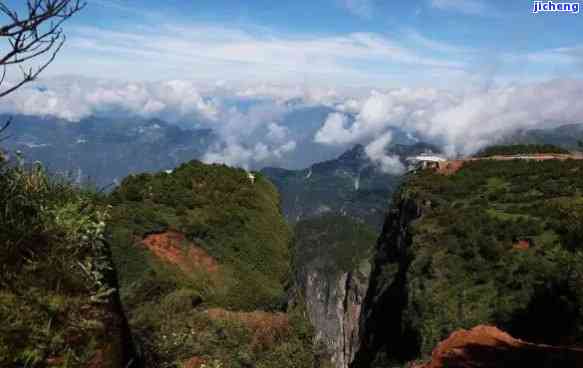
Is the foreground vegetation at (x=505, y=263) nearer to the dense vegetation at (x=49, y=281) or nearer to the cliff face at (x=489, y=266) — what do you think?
the cliff face at (x=489, y=266)

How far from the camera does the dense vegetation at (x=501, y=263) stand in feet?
80.1

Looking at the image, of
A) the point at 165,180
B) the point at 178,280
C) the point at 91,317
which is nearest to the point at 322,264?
the point at 165,180

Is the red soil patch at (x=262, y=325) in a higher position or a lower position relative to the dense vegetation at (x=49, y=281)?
lower

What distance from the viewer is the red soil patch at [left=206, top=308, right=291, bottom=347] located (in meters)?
20.1

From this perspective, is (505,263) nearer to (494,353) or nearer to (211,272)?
(494,353)

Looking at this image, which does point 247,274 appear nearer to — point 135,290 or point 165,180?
point 135,290

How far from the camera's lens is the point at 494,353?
51.3 ft

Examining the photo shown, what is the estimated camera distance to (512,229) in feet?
108

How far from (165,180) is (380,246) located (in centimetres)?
3285

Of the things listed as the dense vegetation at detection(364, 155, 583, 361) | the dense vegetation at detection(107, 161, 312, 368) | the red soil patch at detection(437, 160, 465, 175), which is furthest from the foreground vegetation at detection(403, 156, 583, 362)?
the red soil patch at detection(437, 160, 465, 175)

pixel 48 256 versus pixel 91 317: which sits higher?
pixel 48 256

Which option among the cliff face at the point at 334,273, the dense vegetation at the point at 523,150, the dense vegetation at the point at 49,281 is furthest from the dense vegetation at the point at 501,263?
the cliff face at the point at 334,273

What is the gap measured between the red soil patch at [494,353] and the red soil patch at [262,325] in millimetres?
6584

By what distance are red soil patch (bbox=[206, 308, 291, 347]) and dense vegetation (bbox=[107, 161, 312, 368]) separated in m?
0.04
